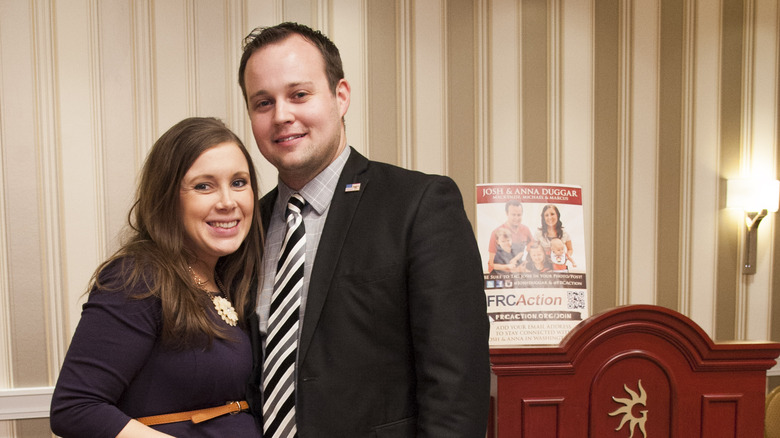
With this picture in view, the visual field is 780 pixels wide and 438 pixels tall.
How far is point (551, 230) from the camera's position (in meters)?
2.20

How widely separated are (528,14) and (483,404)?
2.52 m

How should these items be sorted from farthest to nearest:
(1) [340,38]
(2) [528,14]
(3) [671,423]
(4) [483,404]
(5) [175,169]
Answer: (2) [528,14] < (1) [340,38] < (3) [671,423] < (5) [175,169] < (4) [483,404]

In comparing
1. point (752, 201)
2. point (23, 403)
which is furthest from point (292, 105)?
point (752, 201)

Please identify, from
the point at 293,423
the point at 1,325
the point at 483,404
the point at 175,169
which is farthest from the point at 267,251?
the point at 1,325

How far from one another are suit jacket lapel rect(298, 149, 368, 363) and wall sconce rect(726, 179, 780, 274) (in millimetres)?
2848

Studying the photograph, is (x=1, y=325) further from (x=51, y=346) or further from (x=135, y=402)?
(x=135, y=402)

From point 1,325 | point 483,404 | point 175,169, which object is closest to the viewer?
point 483,404

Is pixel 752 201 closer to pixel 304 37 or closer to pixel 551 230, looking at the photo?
pixel 551 230

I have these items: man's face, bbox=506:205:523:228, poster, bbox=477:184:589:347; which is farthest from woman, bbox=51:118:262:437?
man's face, bbox=506:205:523:228

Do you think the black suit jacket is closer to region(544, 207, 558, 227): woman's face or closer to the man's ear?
the man's ear

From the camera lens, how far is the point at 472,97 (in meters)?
3.01

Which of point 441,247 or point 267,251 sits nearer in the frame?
point 441,247

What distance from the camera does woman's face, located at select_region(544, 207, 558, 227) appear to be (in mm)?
2207

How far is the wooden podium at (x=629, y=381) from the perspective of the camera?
1488 millimetres
